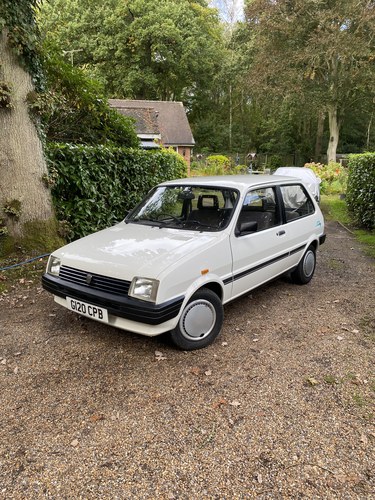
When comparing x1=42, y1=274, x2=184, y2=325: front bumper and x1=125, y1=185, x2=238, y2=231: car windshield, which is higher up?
x1=125, y1=185, x2=238, y2=231: car windshield

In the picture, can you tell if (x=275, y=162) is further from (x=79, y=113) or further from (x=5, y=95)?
(x=5, y=95)

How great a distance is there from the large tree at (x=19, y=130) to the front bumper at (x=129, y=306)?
267 cm

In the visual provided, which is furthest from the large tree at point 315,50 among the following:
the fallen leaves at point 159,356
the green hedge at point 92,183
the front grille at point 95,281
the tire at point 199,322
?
the fallen leaves at point 159,356

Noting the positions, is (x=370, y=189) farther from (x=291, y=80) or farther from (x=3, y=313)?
(x=291, y=80)

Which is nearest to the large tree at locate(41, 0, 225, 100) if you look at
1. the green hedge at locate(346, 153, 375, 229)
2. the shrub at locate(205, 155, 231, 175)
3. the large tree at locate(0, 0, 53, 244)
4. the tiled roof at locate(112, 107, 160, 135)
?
the tiled roof at locate(112, 107, 160, 135)

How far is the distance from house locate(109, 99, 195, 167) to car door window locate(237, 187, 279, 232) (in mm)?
20388

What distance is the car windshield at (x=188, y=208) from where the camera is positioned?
12.5 ft

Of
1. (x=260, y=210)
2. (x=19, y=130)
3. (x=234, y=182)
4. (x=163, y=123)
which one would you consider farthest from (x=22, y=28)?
(x=163, y=123)

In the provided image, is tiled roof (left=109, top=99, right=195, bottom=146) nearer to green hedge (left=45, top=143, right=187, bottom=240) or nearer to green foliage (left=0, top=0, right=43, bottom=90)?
green hedge (left=45, top=143, right=187, bottom=240)

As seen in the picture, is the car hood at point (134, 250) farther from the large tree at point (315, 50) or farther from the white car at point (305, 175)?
the large tree at point (315, 50)

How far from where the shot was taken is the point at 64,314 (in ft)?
13.5

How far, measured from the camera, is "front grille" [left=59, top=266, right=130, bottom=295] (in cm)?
296

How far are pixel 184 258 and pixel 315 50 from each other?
2478 centimetres

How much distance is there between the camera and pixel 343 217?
1106 centimetres
